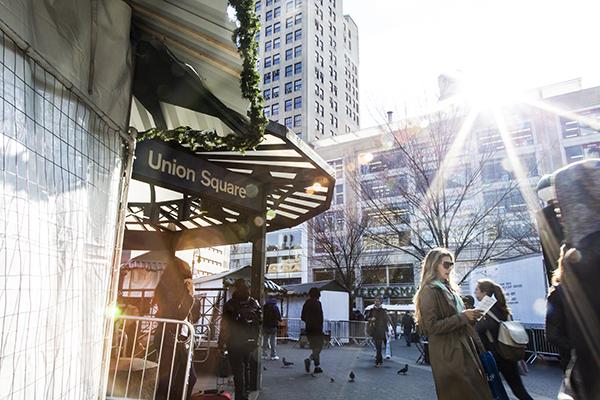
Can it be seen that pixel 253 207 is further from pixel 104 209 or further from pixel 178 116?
pixel 104 209

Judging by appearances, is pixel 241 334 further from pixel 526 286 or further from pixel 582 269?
pixel 526 286

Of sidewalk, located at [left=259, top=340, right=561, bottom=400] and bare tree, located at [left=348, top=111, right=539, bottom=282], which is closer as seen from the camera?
sidewalk, located at [left=259, top=340, right=561, bottom=400]

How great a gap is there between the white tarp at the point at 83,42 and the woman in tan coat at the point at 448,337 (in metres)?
3.08

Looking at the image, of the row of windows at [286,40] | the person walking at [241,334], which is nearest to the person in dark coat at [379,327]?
the person walking at [241,334]

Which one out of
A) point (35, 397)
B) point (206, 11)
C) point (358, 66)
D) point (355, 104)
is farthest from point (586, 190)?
point (358, 66)

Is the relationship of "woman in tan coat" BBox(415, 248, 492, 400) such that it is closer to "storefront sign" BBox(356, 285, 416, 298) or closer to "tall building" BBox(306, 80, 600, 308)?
"tall building" BBox(306, 80, 600, 308)

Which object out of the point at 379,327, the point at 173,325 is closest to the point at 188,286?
the point at 173,325

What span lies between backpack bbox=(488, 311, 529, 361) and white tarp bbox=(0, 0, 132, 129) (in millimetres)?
4908

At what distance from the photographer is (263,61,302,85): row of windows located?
63.0m

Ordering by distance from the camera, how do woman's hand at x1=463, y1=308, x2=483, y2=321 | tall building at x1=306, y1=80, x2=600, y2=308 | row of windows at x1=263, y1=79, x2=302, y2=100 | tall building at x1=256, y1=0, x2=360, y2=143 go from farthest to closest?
row of windows at x1=263, y1=79, x2=302, y2=100
tall building at x1=256, y1=0, x2=360, y2=143
tall building at x1=306, y1=80, x2=600, y2=308
woman's hand at x1=463, y1=308, x2=483, y2=321

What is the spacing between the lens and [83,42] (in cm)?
247

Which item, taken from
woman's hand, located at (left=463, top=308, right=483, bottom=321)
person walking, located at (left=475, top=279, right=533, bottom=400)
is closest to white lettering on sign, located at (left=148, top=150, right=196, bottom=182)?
woman's hand, located at (left=463, top=308, right=483, bottom=321)

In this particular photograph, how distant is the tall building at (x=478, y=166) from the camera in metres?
15.0

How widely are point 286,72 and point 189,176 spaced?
61.9 meters
